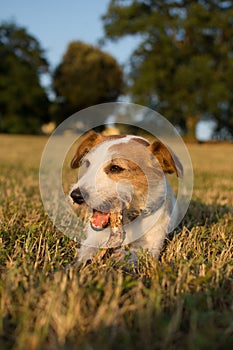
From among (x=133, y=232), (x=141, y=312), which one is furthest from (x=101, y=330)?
(x=133, y=232)

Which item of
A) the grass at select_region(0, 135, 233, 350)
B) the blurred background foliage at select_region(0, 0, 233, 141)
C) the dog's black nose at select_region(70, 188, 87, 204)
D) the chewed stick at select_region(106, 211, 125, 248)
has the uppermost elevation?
the blurred background foliage at select_region(0, 0, 233, 141)

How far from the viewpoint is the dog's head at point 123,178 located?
293 centimetres

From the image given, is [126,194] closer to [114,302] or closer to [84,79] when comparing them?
[114,302]

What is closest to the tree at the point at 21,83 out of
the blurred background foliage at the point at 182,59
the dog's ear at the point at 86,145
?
the blurred background foliage at the point at 182,59

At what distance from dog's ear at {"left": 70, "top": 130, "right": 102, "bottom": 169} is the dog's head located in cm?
18

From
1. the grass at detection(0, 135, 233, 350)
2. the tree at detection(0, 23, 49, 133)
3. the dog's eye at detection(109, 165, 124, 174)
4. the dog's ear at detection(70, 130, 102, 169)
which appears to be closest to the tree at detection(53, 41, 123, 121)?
the tree at detection(0, 23, 49, 133)

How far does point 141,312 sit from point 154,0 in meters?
33.8

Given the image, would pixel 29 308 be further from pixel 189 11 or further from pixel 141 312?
pixel 189 11

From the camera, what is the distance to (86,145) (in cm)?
379

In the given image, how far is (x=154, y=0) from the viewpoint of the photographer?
105ft

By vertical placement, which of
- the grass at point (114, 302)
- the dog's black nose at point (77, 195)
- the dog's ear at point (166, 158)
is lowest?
the grass at point (114, 302)

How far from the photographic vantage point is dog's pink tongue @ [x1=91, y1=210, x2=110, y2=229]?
10.0 ft

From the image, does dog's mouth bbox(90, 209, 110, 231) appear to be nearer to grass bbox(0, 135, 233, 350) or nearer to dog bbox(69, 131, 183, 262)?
dog bbox(69, 131, 183, 262)

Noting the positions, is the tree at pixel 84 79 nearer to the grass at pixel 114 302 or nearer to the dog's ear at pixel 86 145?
the dog's ear at pixel 86 145
